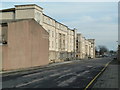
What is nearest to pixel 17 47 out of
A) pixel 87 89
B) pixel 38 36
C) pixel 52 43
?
pixel 38 36

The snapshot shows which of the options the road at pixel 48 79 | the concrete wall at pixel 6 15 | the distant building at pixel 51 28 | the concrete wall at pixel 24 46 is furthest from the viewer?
the concrete wall at pixel 6 15

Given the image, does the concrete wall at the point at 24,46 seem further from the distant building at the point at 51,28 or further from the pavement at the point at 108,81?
the pavement at the point at 108,81

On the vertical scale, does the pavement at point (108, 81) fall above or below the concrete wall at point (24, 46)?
below

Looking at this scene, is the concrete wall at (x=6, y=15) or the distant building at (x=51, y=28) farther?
the concrete wall at (x=6, y=15)

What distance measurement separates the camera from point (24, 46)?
36.1 meters

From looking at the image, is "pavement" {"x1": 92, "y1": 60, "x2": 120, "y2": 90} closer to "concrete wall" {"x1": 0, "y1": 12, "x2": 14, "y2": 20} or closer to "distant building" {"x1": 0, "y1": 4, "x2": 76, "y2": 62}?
"distant building" {"x1": 0, "y1": 4, "x2": 76, "y2": 62}

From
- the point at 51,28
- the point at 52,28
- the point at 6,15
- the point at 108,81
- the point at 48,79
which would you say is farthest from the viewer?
the point at 52,28

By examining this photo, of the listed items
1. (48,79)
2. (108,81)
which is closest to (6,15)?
(48,79)

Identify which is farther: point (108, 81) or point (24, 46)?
point (24, 46)

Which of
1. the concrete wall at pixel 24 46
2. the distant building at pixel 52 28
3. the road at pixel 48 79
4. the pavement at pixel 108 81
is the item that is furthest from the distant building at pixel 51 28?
the pavement at pixel 108 81

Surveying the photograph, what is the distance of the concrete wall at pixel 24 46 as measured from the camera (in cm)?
3153

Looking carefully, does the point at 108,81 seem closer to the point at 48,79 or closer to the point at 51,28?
the point at 48,79

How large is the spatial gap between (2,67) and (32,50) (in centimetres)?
1060

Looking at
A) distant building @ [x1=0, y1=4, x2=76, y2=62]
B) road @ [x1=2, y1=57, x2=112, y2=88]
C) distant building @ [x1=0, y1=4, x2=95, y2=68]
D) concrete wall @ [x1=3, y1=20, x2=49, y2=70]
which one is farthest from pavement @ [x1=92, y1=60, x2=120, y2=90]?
distant building @ [x1=0, y1=4, x2=76, y2=62]
